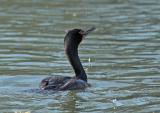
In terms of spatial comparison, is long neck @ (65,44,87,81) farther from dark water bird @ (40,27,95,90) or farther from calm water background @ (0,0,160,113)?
calm water background @ (0,0,160,113)

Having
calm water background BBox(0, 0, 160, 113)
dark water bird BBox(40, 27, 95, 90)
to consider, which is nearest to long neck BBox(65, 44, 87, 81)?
dark water bird BBox(40, 27, 95, 90)

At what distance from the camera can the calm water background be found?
13195mm

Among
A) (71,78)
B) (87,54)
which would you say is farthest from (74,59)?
(87,54)

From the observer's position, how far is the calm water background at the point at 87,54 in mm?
13195

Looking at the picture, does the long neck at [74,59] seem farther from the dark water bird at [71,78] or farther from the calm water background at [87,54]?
the calm water background at [87,54]

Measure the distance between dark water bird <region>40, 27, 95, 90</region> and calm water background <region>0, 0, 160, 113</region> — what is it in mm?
236

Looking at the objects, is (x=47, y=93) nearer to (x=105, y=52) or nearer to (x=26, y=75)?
(x=26, y=75)

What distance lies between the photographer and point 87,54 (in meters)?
18.5

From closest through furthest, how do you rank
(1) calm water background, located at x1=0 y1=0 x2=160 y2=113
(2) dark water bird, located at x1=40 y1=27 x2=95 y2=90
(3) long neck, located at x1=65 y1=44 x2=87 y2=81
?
(1) calm water background, located at x1=0 y1=0 x2=160 y2=113, (2) dark water bird, located at x1=40 y1=27 x2=95 y2=90, (3) long neck, located at x1=65 y1=44 x2=87 y2=81

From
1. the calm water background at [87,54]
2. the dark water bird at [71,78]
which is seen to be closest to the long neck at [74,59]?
the dark water bird at [71,78]

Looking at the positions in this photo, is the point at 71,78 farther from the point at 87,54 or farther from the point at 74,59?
the point at 87,54

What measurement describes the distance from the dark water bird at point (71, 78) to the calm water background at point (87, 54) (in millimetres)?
236

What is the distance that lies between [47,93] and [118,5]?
13059 millimetres

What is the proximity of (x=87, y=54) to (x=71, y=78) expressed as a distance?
3.69m
